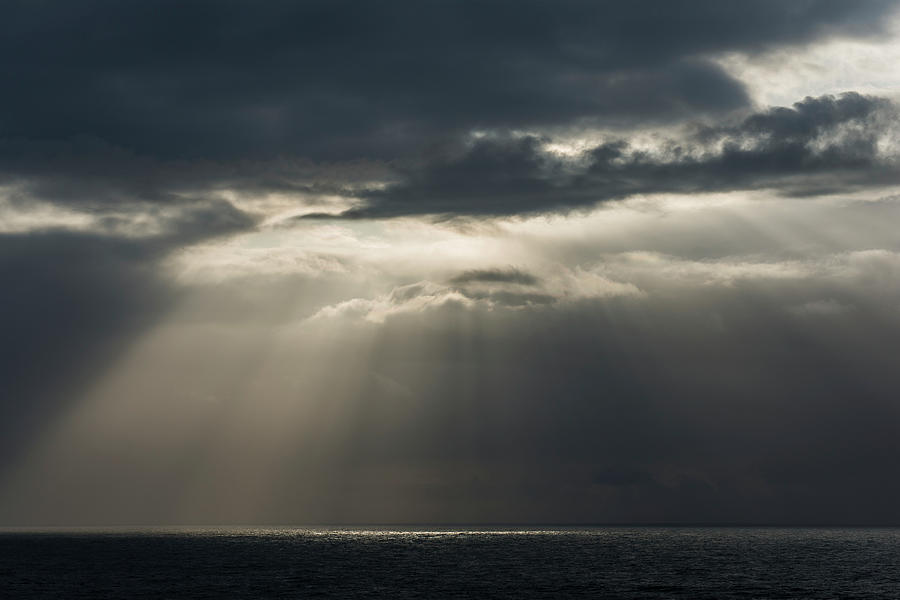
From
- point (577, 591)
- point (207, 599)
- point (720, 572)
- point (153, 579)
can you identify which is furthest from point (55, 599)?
point (720, 572)

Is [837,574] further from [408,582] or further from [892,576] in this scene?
[408,582]

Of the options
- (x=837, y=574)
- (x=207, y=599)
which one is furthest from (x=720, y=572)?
(x=207, y=599)

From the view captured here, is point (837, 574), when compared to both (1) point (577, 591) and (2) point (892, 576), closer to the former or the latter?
(2) point (892, 576)

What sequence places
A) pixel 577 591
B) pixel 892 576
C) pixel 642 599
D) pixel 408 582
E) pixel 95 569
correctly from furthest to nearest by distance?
pixel 95 569
pixel 892 576
pixel 408 582
pixel 577 591
pixel 642 599

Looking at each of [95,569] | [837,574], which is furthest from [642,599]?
[95,569]

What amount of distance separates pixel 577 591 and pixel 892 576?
7449 centimetres

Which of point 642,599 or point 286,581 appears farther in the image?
point 286,581

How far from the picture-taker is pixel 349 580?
152875mm

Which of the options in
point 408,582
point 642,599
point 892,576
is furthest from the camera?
point 892,576

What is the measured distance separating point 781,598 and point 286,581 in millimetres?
77784

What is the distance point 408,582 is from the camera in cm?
14838

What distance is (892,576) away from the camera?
16800 centimetres

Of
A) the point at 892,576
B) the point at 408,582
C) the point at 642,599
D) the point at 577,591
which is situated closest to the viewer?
the point at 642,599

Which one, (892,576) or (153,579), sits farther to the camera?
(892,576)
